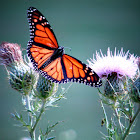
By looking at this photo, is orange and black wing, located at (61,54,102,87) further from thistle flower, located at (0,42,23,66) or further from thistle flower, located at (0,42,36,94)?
thistle flower, located at (0,42,23,66)

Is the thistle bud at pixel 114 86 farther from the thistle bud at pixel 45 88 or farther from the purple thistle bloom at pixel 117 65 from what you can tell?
the thistle bud at pixel 45 88

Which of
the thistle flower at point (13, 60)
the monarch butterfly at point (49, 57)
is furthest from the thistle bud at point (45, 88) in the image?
the thistle flower at point (13, 60)

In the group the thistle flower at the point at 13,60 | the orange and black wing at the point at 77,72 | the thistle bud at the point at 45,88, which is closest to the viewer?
the orange and black wing at the point at 77,72

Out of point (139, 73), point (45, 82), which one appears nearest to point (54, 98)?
point (45, 82)

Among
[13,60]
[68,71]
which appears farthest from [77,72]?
[13,60]

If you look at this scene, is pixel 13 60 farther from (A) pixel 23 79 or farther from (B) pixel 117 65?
(B) pixel 117 65

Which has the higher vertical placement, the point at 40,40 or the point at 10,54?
the point at 40,40
